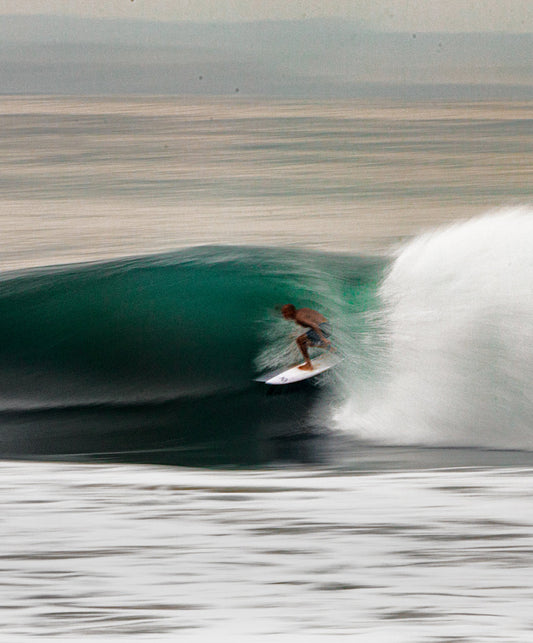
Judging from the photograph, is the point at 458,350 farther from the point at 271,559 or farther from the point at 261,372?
the point at 271,559

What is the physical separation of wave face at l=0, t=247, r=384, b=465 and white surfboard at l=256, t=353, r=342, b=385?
0.32ft

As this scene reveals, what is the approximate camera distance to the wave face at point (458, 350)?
17.4ft

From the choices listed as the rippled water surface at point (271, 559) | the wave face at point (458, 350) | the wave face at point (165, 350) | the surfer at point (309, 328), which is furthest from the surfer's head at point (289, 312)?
the rippled water surface at point (271, 559)

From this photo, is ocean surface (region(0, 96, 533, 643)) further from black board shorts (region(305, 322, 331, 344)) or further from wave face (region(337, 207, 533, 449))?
black board shorts (region(305, 322, 331, 344))

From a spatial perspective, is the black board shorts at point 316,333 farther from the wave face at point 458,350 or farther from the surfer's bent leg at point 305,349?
the wave face at point 458,350

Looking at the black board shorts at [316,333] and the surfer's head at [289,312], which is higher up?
the surfer's head at [289,312]

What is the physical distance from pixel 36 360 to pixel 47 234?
3.25m

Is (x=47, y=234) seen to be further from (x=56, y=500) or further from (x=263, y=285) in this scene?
(x=56, y=500)

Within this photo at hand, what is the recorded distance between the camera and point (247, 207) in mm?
11391


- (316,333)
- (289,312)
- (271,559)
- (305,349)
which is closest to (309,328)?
(316,333)

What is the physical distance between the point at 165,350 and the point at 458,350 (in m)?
2.72

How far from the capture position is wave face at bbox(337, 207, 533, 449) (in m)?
5.29

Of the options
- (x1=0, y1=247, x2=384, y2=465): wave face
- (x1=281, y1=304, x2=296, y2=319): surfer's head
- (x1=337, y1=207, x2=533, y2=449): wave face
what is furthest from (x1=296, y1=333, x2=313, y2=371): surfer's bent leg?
(x1=281, y1=304, x2=296, y2=319): surfer's head

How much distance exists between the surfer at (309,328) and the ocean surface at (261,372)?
0.14m
